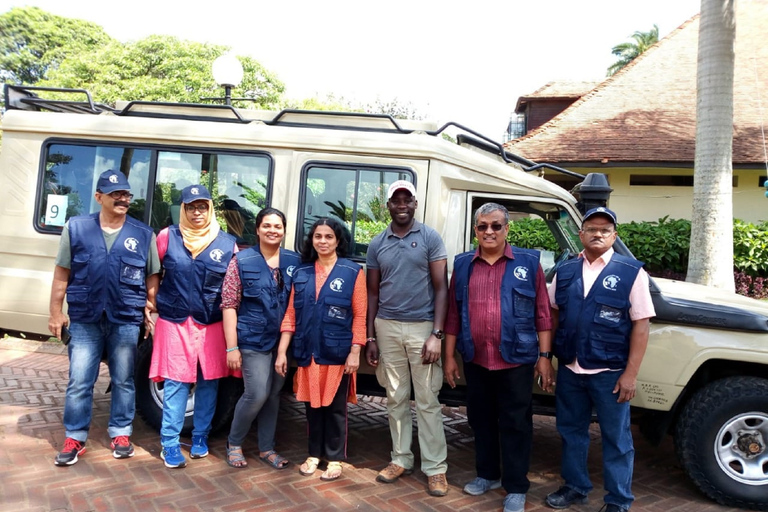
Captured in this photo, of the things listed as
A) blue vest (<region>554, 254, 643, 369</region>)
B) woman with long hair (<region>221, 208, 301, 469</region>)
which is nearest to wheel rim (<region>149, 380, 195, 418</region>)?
woman with long hair (<region>221, 208, 301, 469</region>)

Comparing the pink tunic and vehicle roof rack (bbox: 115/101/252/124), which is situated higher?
vehicle roof rack (bbox: 115/101/252/124)

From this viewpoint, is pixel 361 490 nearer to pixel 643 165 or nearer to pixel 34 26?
pixel 643 165

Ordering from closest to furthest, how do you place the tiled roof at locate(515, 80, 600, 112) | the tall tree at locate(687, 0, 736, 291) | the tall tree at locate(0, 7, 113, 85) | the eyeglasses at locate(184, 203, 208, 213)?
the eyeglasses at locate(184, 203, 208, 213) → the tall tree at locate(687, 0, 736, 291) → the tiled roof at locate(515, 80, 600, 112) → the tall tree at locate(0, 7, 113, 85)

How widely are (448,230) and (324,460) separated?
1913mm

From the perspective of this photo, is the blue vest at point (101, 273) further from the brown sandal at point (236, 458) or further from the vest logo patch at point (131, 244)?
the brown sandal at point (236, 458)

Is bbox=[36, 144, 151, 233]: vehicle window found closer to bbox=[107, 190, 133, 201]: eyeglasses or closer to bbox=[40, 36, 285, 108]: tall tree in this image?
bbox=[107, 190, 133, 201]: eyeglasses

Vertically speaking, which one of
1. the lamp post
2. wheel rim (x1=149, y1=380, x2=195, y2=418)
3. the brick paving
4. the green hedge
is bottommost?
the brick paving

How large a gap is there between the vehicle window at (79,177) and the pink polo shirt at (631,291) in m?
3.23

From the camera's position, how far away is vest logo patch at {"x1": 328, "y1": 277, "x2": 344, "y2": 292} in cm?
386

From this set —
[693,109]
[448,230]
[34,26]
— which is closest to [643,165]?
[693,109]

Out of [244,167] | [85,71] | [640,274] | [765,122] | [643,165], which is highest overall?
[85,71]

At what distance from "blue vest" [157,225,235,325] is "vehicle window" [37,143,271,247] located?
1.68 ft

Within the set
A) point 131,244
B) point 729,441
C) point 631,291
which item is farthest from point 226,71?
point 729,441

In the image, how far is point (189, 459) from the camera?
4270 mm
